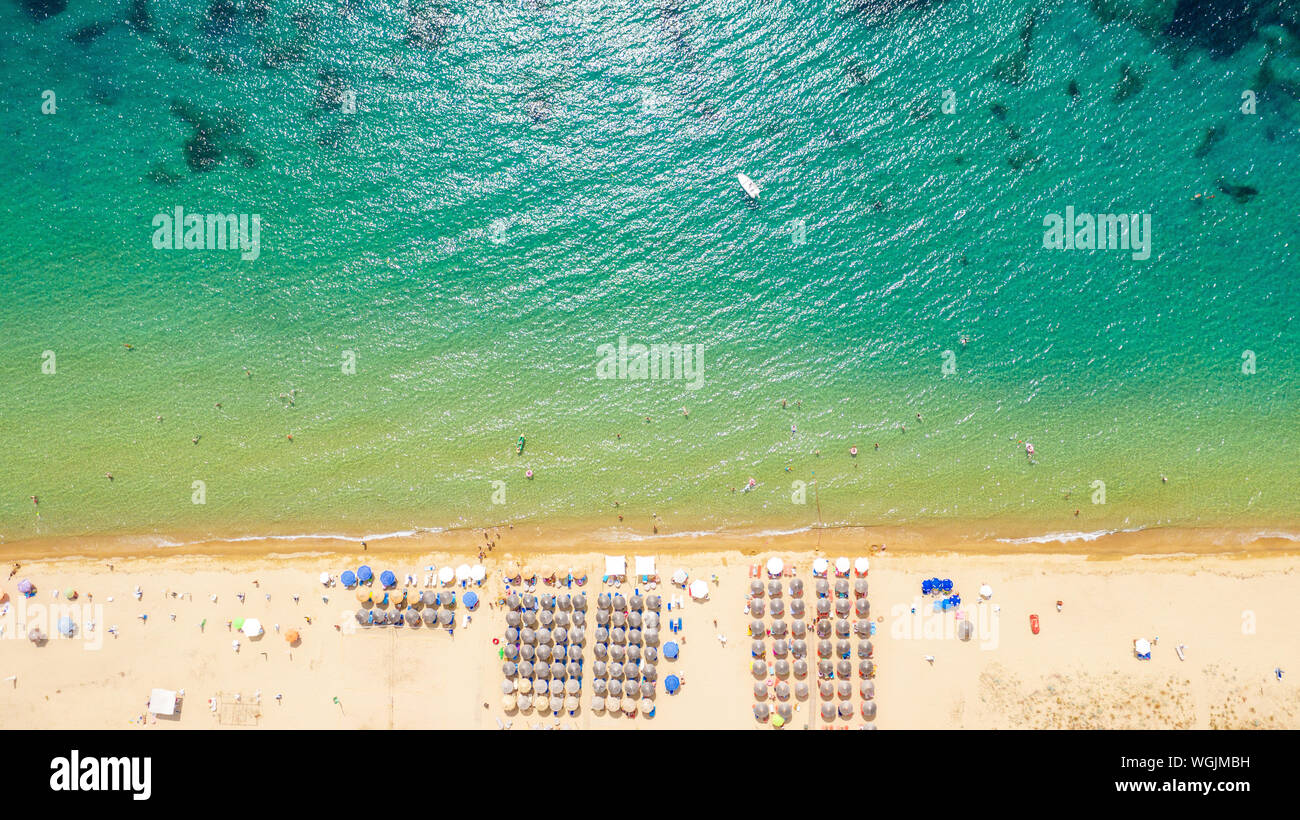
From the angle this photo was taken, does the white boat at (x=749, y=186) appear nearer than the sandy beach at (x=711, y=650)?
No

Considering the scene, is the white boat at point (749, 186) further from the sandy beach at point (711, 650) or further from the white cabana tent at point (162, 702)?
the white cabana tent at point (162, 702)

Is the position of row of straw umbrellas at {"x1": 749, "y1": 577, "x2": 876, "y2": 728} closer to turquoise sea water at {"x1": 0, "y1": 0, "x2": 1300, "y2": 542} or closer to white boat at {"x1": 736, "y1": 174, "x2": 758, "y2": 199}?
turquoise sea water at {"x1": 0, "y1": 0, "x2": 1300, "y2": 542}

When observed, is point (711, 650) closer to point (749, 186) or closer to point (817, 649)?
point (817, 649)

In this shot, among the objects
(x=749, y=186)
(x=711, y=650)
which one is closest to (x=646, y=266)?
(x=749, y=186)

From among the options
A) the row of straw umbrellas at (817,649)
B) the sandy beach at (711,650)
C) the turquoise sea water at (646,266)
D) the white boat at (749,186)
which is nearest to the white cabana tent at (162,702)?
the sandy beach at (711,650)
